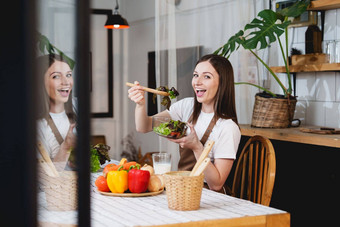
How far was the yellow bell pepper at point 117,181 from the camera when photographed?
1.67 m

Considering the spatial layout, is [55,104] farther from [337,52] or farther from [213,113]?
[337,52]

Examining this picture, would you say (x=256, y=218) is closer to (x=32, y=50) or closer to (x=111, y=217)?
(x=111, y=217)

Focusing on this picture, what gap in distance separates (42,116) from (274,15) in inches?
123

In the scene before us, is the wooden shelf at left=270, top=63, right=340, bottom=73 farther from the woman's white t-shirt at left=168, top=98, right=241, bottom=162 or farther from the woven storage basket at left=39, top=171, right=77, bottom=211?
the woven storage basket at left=39, top=171, right=77, bottom=211

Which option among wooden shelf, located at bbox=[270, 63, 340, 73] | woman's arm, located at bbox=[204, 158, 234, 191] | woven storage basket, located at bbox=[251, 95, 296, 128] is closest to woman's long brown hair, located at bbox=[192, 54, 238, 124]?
woman's arm, located at bbox=[204, 158, 234, 191]

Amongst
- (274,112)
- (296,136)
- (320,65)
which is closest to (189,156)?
(296,136)

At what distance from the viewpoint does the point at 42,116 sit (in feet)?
0.88

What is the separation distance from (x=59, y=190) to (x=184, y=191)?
1.12 meters

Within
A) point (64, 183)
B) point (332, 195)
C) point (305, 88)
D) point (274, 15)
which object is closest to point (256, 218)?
point (64, 183)

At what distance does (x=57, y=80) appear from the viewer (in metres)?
0.28

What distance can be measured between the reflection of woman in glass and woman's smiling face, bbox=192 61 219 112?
6.47 ft

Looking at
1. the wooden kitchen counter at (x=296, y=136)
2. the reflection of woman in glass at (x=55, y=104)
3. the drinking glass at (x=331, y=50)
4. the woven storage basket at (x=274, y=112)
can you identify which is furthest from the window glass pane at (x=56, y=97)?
the drinking glass at (x=331, y=50)

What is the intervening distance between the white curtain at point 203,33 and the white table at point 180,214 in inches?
70.3

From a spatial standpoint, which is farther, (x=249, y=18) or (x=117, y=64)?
(x=117, y=64)
